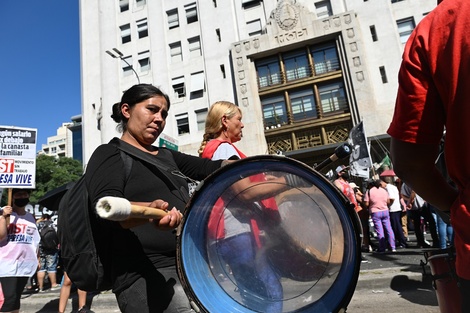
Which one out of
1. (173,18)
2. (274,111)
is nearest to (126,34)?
(173,18)

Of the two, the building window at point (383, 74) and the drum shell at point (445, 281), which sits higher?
the building window at point (383, 74)

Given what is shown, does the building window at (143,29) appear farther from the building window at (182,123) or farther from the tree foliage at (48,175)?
the tree foliage at (48,175)

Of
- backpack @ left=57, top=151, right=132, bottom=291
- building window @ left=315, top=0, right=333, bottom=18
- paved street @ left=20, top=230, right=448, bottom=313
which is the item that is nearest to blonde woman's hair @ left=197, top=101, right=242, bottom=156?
backpack @ left=57, top=151, right=132, bottom=291

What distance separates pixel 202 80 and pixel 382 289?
70.2ft

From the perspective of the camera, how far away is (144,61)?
2650cm

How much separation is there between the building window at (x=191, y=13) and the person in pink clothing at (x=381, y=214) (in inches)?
880


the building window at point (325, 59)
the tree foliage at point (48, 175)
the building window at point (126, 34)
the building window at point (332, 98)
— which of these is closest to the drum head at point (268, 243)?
the building window at point (332, 98)

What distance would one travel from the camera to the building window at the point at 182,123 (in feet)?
80.4

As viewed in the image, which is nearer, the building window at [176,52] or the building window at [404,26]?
the building window at [404,26]

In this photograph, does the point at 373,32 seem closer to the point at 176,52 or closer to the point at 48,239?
the point at 176,52

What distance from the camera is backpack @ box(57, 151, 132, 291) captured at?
147cm

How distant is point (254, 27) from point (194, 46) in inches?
190

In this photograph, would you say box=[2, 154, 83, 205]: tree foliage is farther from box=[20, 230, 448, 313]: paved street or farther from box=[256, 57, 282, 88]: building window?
box=[20, 230, 448, 313]: paved street

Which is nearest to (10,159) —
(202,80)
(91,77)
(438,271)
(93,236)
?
(93,236)
